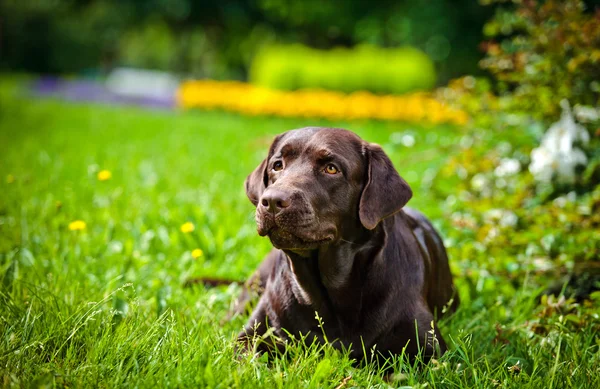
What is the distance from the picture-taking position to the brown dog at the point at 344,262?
2727 millimetres

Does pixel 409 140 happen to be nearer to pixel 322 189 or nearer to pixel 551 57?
pixel 551 57

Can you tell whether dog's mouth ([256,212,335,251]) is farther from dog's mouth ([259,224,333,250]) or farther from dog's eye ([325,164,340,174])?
dog's eye ([325,164,340,174])

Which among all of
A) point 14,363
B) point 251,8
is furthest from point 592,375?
point 251,8

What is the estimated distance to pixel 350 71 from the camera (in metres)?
15.0

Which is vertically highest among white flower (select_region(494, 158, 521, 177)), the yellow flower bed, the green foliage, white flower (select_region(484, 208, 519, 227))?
the green foliage

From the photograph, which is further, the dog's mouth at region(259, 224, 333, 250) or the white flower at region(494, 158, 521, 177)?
the white flower at region(494, 158, 521, 177)

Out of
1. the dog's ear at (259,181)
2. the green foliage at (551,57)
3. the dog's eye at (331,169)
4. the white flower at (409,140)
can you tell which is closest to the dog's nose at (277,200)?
the dog's eye at (331,169)

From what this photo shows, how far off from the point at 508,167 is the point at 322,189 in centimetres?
284

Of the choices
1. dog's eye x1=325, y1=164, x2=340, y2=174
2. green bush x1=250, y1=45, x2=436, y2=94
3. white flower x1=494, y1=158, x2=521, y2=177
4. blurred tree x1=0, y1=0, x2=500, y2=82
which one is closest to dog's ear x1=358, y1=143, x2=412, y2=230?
dog's eye x1=325, y1=164, x2=340, y2=174

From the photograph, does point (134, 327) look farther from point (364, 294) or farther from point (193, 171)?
point (193, 171)

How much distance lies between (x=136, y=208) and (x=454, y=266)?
279 centimetres

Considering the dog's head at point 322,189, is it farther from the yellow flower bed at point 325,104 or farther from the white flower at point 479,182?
the yellow flower bed at point 325,104

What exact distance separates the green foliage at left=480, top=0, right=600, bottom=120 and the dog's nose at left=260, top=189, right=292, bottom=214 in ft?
8.80

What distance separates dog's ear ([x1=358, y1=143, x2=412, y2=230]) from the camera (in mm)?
2734
